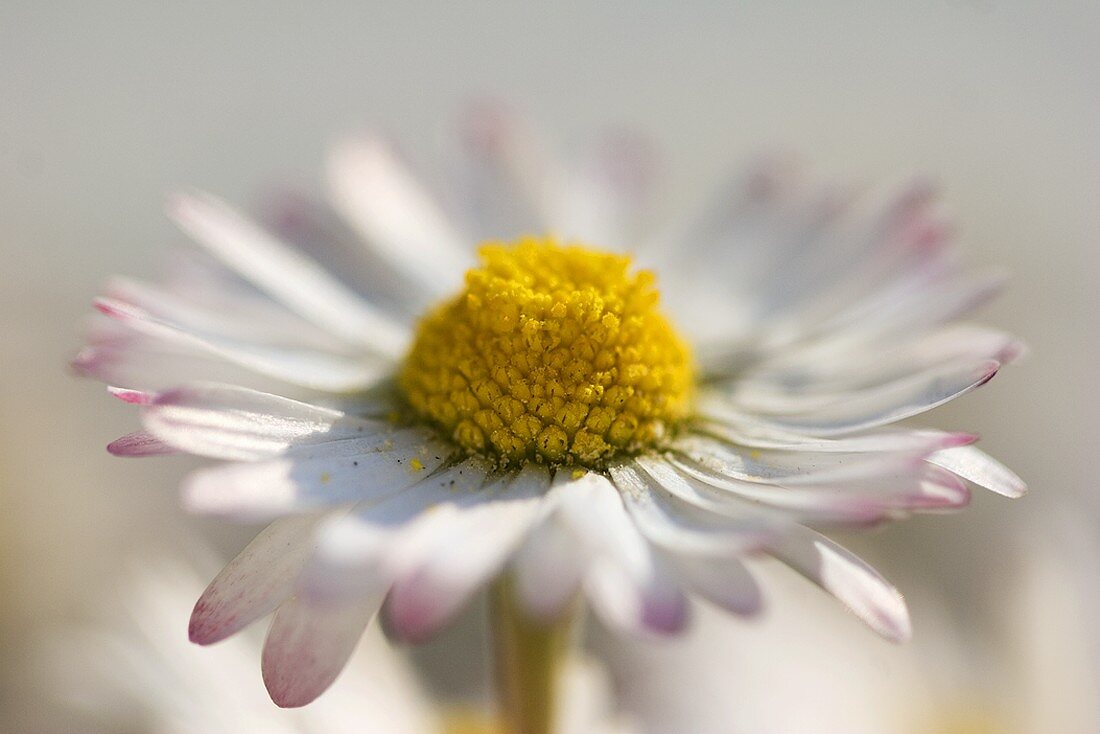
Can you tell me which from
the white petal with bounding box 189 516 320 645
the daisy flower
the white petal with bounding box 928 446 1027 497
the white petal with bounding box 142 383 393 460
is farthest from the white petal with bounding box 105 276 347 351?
the white petal with bounding box 928 446 1027 497

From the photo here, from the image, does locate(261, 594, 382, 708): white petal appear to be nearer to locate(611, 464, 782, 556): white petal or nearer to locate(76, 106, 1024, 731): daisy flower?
locate(76, 106, 1024, 731): daisy flower

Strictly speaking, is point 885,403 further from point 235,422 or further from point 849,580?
point 235,422

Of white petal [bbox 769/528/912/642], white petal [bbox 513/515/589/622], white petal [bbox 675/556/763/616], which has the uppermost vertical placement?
white petal [bbox 769/528/912/642]

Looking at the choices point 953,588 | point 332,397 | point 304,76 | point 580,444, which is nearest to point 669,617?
point 580,444

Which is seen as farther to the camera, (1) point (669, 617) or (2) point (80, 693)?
(2) point (80, 693)

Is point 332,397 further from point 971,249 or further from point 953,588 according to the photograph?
point 971,249

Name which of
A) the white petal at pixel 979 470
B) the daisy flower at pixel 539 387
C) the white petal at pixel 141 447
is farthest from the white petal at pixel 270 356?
A: the white petal at pixel 979 470

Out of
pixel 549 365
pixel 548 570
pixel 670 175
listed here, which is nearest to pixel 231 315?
pixel 549 365
